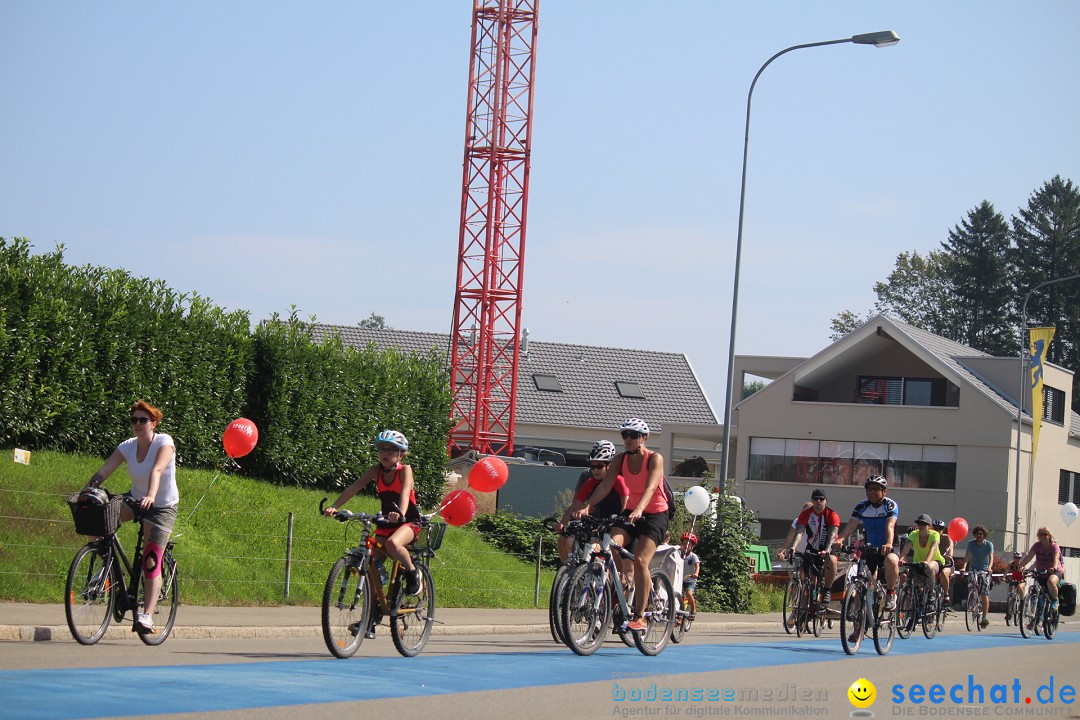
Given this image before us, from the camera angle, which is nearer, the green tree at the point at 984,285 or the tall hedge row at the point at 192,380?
the tall hedge row at the point at 192,380

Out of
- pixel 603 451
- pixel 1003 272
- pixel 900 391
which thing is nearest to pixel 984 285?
pixel 1003 272

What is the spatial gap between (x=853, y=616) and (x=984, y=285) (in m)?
78.6

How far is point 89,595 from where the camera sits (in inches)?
417

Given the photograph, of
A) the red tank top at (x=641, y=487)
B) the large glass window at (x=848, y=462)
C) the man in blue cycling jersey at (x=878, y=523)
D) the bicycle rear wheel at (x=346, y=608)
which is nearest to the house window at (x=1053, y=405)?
the large glass window at (x=848, y=462)

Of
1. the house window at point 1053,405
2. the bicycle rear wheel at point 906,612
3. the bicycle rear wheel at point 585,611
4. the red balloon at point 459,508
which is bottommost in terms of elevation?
the bicycle rear wheel at point 906,612

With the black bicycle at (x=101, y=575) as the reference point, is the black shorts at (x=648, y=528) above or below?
above

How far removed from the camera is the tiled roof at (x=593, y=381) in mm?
63344

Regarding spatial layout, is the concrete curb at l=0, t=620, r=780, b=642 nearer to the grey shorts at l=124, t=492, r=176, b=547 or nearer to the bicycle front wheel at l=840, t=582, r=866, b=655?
the grey shorts at l=124, t=492, r=176, b=547

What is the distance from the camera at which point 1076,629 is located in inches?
1056

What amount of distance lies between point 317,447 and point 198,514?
5702 mm

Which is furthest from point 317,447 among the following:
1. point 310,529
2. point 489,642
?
A: point 489,642

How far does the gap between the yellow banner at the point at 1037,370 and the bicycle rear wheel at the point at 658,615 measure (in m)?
34.5

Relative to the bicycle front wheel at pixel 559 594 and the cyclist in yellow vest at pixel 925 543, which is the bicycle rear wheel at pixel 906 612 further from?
the bicycle front wheel at pixel 559 594

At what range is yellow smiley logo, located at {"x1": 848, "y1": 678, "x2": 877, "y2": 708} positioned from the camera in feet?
33.2
